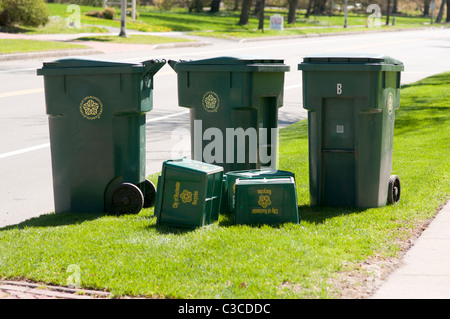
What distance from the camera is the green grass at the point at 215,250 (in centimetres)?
473

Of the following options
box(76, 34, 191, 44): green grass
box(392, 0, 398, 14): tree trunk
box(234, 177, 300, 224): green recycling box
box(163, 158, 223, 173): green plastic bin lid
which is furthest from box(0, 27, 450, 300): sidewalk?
box(392, 0, 398, 14): tree trunk

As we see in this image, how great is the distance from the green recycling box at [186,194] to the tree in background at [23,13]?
28.5 metres

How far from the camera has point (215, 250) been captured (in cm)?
543

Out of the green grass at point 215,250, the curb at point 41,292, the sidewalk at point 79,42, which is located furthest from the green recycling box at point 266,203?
the sidewalk at point 79,42

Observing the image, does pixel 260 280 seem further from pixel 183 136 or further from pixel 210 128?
pixel 183 136

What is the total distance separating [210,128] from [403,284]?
299 cm

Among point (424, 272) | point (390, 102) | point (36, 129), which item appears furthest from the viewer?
point (36, 129)

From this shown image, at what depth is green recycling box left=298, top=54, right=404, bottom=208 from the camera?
21.5 feet

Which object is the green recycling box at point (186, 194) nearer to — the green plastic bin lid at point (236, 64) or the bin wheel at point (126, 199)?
the bin wheel at point (126, 199)

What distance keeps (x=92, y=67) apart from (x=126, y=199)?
1.31 m

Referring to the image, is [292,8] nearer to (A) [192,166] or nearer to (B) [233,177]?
(B) [233,177]

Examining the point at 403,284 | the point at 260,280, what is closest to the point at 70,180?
the point at 260,280

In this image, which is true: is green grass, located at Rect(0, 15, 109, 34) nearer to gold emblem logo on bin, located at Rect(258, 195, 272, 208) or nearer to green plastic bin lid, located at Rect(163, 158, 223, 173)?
green plastic bin lid, located at Rect(163, 158, 223, 173)

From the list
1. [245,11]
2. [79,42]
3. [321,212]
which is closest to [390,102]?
[321,212]
